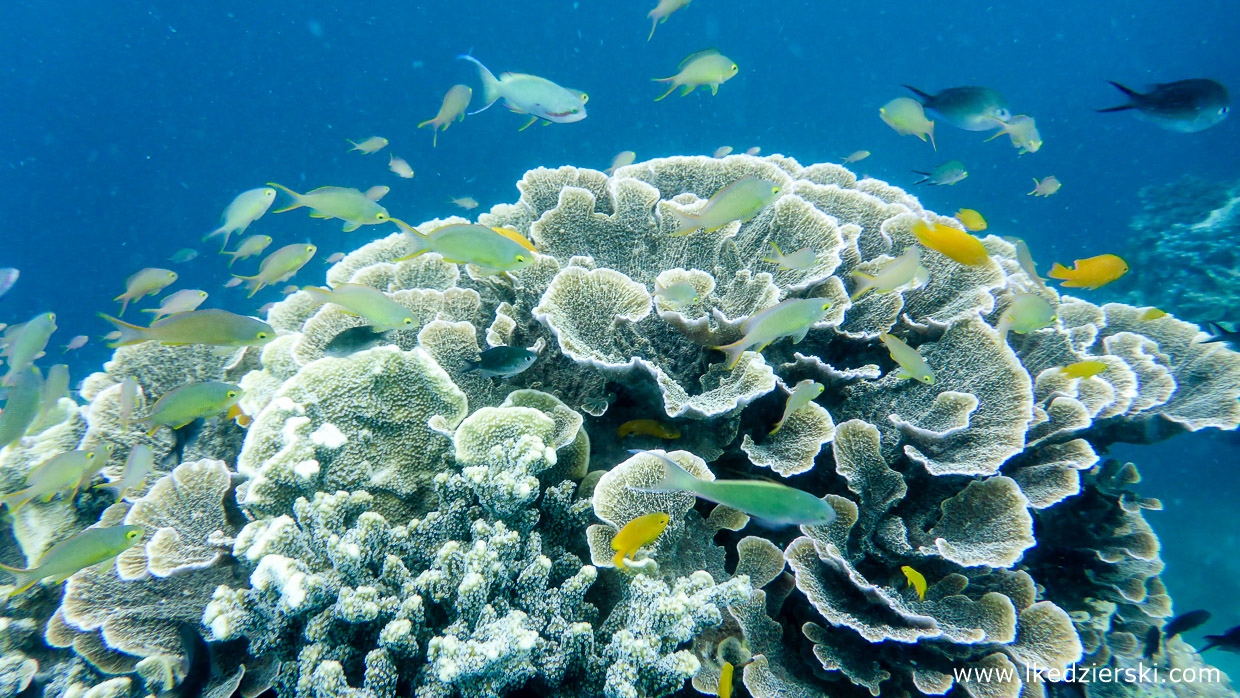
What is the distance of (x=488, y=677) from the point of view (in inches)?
56.6

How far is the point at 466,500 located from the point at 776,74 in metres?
79.0

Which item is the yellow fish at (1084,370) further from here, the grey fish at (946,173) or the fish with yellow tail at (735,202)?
the grey fish at (946,173)

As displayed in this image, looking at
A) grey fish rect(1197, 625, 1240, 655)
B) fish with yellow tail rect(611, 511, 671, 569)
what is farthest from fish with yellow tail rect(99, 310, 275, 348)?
grey fish rect(1197, 625, 1240, 655)

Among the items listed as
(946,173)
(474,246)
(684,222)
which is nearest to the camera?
(474,246)

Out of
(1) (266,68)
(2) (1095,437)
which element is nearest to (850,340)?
(2) (1095,437)

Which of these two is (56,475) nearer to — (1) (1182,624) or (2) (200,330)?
(2) (200,330)

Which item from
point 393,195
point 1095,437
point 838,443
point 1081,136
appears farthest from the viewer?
point 1081,136

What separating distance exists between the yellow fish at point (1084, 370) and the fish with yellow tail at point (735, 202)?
1833 millimetres

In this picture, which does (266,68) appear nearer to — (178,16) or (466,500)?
(178,16)

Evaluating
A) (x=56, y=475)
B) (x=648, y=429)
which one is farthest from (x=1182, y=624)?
(x=56, y=475)

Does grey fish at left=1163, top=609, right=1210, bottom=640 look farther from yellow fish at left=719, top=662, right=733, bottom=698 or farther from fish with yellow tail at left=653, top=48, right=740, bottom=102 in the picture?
fish with yellow tail at left=653, top=48, right=740, bottom=102

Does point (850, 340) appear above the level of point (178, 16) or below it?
below

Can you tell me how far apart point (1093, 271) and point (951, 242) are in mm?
1752

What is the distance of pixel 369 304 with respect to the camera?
216 centimetres
